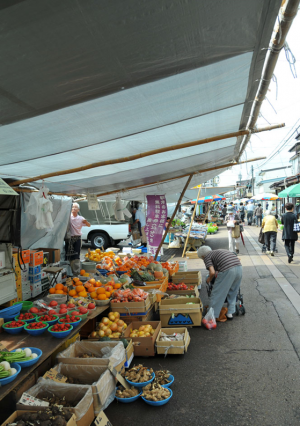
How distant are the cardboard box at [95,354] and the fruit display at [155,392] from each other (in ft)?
1.43

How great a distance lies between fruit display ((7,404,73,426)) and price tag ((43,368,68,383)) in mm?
597

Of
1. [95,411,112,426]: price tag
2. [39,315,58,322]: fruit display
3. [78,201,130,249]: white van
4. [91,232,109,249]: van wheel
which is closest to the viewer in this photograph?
[95,411,112,426]: price tag

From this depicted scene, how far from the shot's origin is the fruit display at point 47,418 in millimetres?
2684

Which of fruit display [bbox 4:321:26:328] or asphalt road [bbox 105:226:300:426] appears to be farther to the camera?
fruit display [bbox 4:321:26:328]

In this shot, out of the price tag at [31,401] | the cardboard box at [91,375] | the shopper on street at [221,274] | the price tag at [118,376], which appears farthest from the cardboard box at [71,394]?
the shopper on street at [221,274]

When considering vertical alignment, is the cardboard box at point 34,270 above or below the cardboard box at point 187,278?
above

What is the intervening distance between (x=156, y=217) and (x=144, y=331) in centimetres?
594

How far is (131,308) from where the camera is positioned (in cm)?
555

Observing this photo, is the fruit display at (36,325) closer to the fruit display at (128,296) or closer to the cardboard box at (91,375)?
the cardboard box at (91,375)

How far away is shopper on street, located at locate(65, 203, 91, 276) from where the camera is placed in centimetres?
955

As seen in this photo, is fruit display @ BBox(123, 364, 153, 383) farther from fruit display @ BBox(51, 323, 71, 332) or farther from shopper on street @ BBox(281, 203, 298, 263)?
shopper on street @ BBox(281, 203, 298, 263)

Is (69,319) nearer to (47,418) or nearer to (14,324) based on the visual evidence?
(14,324)

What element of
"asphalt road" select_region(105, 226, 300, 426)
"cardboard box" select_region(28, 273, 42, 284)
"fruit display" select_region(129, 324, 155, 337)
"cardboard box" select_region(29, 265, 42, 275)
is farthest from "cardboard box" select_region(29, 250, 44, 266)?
"asphalt road" select_region(105, 226, 300, 426)

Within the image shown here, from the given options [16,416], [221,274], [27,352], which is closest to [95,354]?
[27,352]
